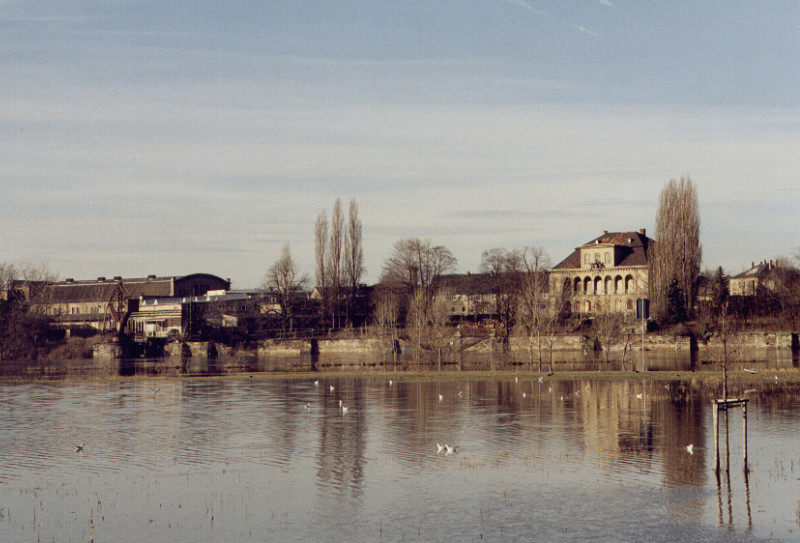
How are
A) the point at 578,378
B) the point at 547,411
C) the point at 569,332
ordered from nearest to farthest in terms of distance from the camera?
the point at 547,411 < the point at 578,378 < the point at 569,332

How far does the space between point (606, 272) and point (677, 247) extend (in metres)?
42.3

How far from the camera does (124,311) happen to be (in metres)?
151

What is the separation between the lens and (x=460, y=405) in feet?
145

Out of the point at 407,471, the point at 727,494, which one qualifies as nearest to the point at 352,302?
the point at 407,471

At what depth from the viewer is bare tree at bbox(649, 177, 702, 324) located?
106 meters

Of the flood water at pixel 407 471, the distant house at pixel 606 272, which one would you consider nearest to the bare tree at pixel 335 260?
the distant house at pixel 606 272

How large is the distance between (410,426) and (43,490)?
50.7ft

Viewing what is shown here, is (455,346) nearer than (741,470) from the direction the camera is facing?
No

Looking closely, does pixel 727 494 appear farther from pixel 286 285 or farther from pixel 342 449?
pixel 286 285

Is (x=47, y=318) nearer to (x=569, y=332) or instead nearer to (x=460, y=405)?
(x=569, y=332)

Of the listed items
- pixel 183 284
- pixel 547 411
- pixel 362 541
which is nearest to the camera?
pixel 362 541

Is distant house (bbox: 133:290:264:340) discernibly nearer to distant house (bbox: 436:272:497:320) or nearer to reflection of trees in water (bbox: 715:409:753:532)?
distant house (bbox: 436:272:497:320)

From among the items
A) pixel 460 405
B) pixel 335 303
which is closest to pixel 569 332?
pixel 335 303

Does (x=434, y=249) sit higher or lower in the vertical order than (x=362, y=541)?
higher
